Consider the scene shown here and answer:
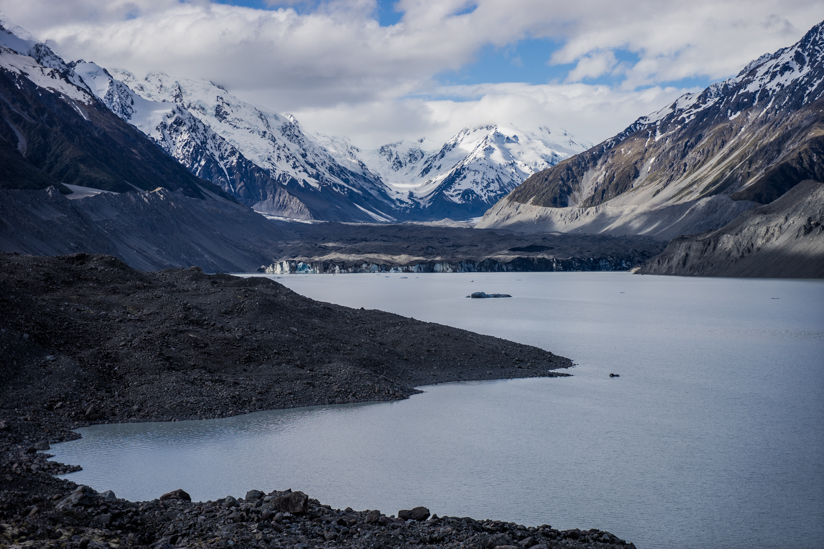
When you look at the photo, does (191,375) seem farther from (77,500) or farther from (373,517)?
(373,517)

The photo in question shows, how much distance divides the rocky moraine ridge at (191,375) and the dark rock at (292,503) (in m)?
0.02

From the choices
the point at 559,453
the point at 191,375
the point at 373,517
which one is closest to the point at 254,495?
the point at 373,517

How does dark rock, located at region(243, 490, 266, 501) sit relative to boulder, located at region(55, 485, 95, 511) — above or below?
below

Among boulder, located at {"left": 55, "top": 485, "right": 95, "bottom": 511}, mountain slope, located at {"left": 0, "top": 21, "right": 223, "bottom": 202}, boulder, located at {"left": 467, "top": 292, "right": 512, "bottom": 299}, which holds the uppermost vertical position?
mountain slope, located at {"left": 0, "top": 21, "right": 223, "bottom": 202}

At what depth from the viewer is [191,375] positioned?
Answer: 1970cm

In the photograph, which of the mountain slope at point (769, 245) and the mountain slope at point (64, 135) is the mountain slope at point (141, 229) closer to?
the mountain slope at point (64, 135)

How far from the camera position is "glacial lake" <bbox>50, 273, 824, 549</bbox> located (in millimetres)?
11695

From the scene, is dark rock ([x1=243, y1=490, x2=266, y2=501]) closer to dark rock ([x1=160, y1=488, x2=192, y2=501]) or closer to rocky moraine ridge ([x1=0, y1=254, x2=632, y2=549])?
rocky moraine ridge ([x1=0, y1=254, x2=632, y2=549])

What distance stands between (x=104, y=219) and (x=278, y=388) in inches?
3510

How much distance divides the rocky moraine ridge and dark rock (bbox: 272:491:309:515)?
0.07 feet

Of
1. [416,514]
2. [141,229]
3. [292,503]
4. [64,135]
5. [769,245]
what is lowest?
[416,514]

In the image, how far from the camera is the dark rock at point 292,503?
10.4 metres

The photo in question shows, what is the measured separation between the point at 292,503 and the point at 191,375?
1027cm

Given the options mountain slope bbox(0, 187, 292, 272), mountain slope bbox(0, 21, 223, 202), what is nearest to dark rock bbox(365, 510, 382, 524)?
mountain slope bbox(0, 187, 292, 272)
